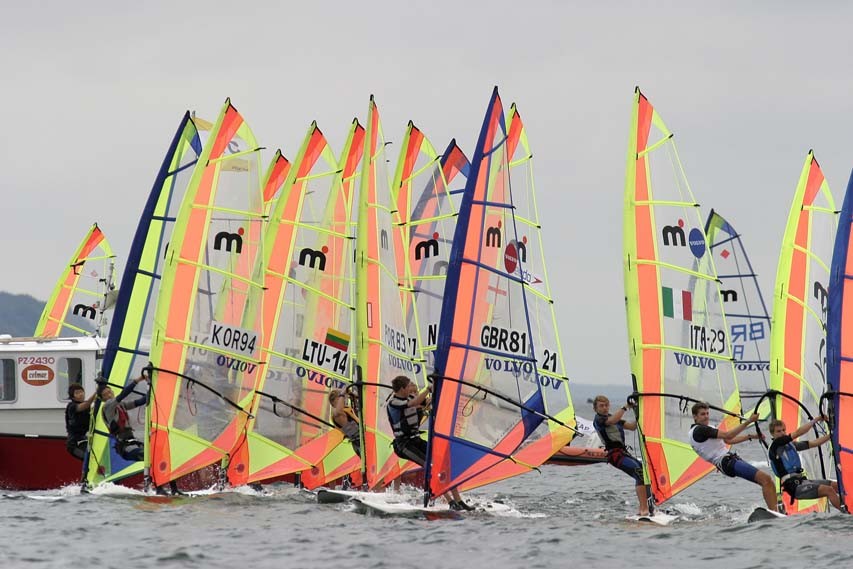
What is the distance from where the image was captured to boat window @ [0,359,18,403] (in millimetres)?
24953

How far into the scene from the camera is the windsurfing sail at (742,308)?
30.8 metres

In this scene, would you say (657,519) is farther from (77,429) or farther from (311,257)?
(77,429)

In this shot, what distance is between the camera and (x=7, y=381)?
82.1ft

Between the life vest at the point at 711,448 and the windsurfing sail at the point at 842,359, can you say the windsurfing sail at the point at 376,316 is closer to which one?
the life vest at the point at 711,448

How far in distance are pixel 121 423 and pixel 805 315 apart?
8994 mm

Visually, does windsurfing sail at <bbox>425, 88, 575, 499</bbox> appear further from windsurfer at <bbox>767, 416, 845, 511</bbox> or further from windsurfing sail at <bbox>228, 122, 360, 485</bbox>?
windsurfing sail at <bbox>228, 122, 360, 485</bbox>

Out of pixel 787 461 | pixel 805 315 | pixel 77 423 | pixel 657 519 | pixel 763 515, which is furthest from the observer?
pixel 77 423

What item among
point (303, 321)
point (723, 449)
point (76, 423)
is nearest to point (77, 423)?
point (76, 423)

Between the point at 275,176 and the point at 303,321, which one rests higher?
the point at 275,176

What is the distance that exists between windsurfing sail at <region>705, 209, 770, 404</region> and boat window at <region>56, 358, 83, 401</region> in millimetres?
12661

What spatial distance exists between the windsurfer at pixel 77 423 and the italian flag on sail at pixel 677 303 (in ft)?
Result: 26.4

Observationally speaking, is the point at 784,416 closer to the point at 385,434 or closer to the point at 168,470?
the point at 385,434

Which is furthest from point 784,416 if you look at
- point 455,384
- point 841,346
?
point 455,384

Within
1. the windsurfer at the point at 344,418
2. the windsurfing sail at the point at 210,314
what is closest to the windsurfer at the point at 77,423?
the windsurfing sail at the point at 210,314
